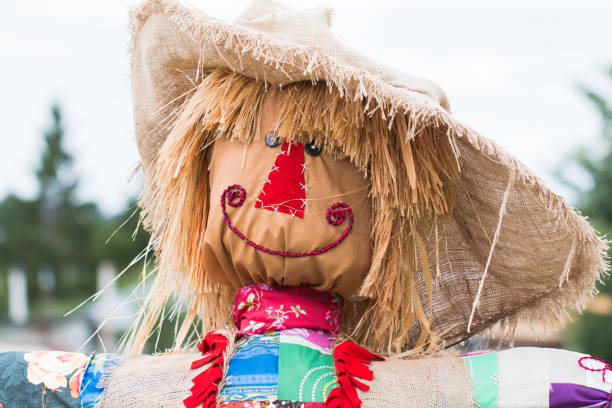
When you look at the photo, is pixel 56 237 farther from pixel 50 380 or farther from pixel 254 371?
pixel 254 371

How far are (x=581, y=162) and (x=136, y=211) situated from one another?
514 centimetres

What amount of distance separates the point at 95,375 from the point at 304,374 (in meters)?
0.39

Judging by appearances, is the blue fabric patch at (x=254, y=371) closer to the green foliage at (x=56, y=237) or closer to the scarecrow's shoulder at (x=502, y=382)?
the scarecrow's shoulder at (x=502, y=382)

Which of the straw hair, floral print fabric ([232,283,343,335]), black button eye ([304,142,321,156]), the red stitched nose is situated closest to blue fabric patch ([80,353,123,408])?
the straw hair

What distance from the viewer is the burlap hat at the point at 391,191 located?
1.02 meters

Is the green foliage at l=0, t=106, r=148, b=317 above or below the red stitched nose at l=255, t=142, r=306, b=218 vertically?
below

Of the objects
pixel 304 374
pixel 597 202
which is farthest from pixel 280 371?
pixel 597 202

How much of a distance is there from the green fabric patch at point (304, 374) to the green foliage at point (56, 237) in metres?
19.4

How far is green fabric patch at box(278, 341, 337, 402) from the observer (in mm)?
988

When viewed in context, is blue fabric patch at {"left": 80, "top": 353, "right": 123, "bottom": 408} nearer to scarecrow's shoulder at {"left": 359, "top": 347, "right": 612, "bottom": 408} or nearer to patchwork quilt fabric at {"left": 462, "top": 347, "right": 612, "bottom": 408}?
scarecrow's shoulder at {"left": 359, "top": 347, "right": 612, "bottom": 408}

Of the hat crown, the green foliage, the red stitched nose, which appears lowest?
the green foliage

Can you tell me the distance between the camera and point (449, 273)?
126 centimetres

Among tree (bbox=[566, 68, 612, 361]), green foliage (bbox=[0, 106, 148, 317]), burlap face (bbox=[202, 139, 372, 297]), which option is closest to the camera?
burlap face (bbox=[202, 139, 372, 297])

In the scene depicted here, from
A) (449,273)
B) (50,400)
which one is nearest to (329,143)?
(449,273)
